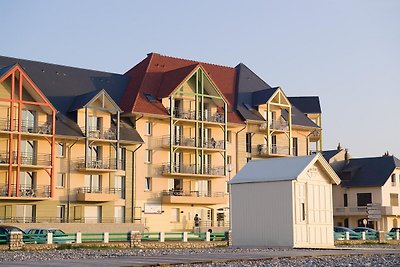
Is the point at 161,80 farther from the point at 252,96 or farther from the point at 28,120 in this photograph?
the point at 28,120

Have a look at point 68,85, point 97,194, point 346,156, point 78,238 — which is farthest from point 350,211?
point 78,238

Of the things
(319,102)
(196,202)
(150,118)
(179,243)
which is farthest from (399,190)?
(179,243)

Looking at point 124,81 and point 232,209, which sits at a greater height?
point 124,81

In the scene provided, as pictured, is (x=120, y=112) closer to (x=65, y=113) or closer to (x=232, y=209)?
(x=65, y=113)

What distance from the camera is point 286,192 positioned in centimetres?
3719

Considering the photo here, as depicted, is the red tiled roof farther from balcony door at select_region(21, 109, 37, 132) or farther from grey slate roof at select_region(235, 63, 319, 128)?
balcony door at select_region(21, 109, 37, 132)

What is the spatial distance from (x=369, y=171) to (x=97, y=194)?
113 feet

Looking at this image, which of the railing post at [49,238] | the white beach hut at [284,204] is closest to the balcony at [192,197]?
the white beach hut at [284,204]

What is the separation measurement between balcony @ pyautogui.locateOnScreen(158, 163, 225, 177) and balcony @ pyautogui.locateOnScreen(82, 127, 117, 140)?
597 cm

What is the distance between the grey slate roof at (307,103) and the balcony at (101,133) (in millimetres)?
25736

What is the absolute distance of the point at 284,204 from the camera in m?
37.2

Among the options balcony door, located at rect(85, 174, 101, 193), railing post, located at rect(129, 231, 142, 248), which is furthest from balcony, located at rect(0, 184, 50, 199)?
railing post, located at rect(129, 231, 142, 248)

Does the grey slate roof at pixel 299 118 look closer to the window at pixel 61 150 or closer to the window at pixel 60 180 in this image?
the window at pixel 61 150

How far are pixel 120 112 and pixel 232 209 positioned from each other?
21464 mm
